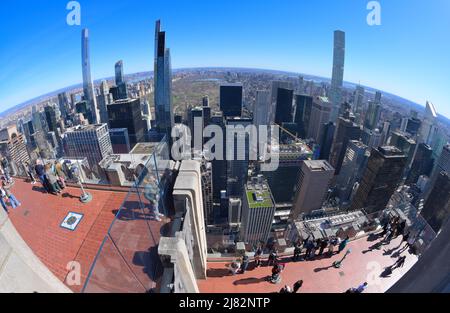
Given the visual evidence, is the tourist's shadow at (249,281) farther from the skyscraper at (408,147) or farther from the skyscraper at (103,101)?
the skyscraper at (103,101)

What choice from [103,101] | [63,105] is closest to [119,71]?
[103,101]

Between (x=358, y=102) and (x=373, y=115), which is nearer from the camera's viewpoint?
(x=373, y=115)

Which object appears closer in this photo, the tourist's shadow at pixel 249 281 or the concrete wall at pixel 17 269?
the concrete wall at pixel 17 269

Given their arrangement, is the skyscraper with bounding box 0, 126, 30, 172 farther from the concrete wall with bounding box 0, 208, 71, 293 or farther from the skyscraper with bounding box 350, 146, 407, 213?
the skyscraper with bounding box 350, 146, 407, 213

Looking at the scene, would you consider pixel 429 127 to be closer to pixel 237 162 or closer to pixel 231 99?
pixel 237 162

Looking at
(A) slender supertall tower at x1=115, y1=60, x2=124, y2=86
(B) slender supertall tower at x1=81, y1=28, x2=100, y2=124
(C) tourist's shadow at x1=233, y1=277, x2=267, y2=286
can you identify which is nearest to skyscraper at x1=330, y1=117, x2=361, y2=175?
(C) tourist's shadow at x1=233, y1=277, x2=267, y2=286

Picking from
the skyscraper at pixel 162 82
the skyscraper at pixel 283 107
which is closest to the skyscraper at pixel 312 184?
the skyscraper at pixel 162 82

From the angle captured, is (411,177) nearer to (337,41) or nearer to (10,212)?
(337,41)
